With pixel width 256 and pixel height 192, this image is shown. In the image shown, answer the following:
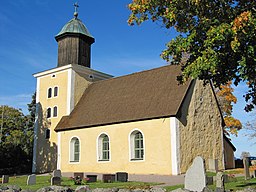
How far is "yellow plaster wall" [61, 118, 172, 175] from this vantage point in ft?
78.0

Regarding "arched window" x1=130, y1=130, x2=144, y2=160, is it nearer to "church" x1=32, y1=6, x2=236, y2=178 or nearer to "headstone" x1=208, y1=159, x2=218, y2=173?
"church" x1=32, y1=6, x2=236, y2=178

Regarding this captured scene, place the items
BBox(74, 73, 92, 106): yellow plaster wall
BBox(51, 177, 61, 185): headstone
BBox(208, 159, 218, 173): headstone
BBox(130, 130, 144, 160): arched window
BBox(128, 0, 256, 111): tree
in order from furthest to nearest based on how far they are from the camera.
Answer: BBox(74, 73, 92, 106): yellow plaster wall → BBox(130, 130, 144, 160): arched window → BBox(208, 159, 218, 173): headstone → BBox(51, 177, 61, 185): headstone → BBox(128, 0, 256, 111): tree

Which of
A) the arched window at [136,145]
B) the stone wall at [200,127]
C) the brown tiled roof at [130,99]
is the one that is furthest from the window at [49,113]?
the stone wall at [200,127]

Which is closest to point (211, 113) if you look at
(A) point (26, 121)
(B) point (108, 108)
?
(B) point (108, 108)

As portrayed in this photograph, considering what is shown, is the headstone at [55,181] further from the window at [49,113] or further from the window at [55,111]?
the window at [49,113]

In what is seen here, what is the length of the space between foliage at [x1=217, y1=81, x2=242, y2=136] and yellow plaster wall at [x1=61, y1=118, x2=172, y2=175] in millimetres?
15857

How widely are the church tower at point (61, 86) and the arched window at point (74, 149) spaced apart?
2489 mm

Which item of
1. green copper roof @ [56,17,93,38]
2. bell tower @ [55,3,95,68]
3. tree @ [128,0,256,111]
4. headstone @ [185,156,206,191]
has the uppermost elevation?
green copper roof @ [56,17,93,38]

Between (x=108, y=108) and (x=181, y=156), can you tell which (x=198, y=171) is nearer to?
(x=181, y=156)

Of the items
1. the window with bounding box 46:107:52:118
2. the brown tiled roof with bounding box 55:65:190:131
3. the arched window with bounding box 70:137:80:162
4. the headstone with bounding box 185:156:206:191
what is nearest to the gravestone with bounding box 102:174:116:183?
the brown tiled roof with bounding box 55:65:190:131

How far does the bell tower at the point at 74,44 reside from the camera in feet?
112

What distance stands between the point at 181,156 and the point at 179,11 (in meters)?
13.2

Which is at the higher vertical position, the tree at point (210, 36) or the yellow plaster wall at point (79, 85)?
the yellow plaster wall at point (79, 85)

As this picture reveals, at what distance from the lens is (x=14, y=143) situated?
38.2 metres
